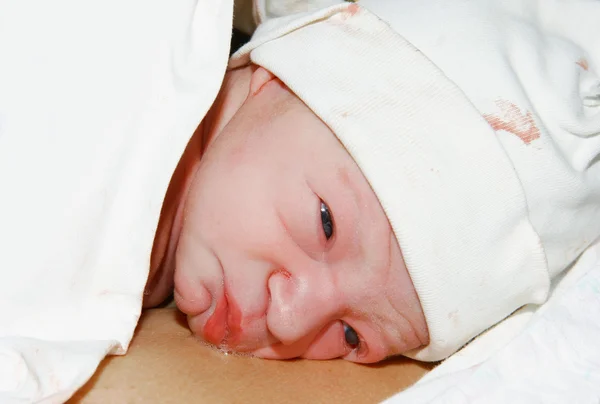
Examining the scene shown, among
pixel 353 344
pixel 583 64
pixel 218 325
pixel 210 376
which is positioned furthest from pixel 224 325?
pixel 583 64

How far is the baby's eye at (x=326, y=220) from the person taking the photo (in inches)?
40.8

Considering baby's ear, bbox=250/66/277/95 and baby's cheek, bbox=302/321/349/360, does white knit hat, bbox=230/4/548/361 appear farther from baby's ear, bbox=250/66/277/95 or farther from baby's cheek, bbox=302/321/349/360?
baby's cheek, bbox=302/321/349/360

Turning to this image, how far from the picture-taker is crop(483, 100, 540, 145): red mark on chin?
101 centimetres

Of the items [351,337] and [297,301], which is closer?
[297,301]

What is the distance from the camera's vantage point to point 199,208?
1.07m

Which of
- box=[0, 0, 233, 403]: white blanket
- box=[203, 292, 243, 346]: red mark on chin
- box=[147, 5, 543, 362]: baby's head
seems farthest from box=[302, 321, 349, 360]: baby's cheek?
box=[0, 0, 233, 403]: white blanket

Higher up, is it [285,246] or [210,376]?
[285,246]

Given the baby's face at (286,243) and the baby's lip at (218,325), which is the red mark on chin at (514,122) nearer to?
the baby's face at (286,243)

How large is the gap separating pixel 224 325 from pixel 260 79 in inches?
14.9

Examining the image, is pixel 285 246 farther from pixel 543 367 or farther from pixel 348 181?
pixel 543 367

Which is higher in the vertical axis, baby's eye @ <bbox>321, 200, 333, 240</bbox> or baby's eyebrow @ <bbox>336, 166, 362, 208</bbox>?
baby's eyebrow @ <bbox>336, 166, 362, 208</bbox>

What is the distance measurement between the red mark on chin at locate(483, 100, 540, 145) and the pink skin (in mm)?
197

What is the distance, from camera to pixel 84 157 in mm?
1001

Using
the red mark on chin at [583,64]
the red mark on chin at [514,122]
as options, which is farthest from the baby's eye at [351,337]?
the red mark on chin at [583,64]
